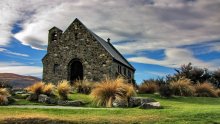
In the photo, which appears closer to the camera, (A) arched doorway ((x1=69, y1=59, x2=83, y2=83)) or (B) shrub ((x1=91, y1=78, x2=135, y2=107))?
Result: (B) shrub ((x1=91, y1=78, x2=135, y2=107))

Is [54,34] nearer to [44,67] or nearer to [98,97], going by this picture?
[44,67]

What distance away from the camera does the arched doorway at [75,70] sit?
40094mm

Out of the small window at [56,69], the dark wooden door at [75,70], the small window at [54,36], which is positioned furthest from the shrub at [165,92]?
the small window at [54,36]

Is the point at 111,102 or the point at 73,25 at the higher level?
the point at 73,25

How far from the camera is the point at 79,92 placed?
3092 cm

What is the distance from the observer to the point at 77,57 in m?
39.4

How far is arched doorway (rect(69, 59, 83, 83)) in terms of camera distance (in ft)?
132

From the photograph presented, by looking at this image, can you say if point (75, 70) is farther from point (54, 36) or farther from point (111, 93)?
point (111, 93)

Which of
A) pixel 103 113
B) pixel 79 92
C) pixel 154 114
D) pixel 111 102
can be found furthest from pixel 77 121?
pixel 79 92

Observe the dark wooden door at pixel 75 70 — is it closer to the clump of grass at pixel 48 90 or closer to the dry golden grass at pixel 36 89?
the clump of grass at pixel 48 90

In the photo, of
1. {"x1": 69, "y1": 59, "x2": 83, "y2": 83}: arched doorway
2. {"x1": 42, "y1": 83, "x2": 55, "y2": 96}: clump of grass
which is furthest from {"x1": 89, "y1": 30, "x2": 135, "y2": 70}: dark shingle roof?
{"x1": 42, "y1": 83, "x2": 55, "y2": 96}: clump of grass

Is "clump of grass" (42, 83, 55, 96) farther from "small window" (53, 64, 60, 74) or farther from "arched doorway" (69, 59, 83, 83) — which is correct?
"small window" (53, 64, 60, 74)

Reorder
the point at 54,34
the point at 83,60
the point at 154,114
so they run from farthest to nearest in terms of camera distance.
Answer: the point at 54,34, the point at 83,60, the point at 154,114

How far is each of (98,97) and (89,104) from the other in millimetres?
924
